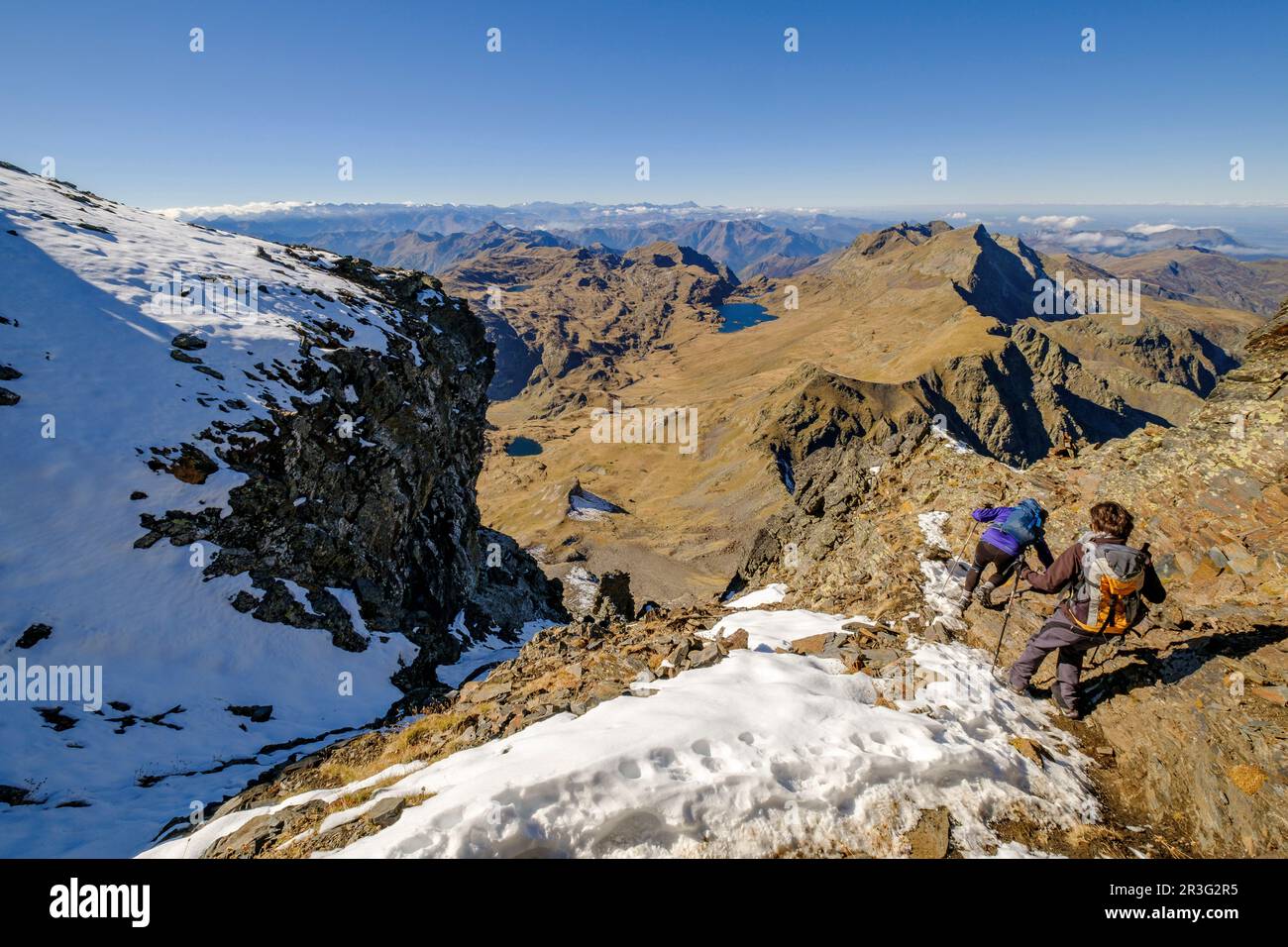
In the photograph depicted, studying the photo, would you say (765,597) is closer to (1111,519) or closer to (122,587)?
(1111,519)

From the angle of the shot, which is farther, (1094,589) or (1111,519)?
(1111,519)

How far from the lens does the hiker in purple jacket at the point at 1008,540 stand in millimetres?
10102

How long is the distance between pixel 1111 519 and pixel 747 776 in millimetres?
6245

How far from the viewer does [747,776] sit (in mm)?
6027

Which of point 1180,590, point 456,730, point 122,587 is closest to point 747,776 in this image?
point 456,730

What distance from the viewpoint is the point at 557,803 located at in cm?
547

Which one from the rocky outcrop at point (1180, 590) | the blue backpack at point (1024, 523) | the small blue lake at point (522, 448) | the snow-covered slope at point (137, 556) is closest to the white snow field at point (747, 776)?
the rocky outcrop at point (1180, 590)

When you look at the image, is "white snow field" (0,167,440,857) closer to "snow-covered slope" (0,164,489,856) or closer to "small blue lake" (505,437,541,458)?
"snow-covered slope" (0,164,489,856)

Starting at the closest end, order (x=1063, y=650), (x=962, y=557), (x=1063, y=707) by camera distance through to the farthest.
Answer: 1. (x=1063, y=650)
2. (x=1063, y=707)
3. (x=962, y=557)

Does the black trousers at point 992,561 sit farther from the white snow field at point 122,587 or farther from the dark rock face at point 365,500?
the dark rock face at point 365,500

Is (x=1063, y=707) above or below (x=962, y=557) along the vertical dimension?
below

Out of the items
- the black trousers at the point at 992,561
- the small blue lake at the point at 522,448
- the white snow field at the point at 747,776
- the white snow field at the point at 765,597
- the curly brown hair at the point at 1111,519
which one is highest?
the curly brown hair at the point at 1111,519

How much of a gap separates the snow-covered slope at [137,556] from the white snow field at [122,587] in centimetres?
6

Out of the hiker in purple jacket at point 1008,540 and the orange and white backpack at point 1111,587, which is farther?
the hiker in purple jacket at point 1008,540
